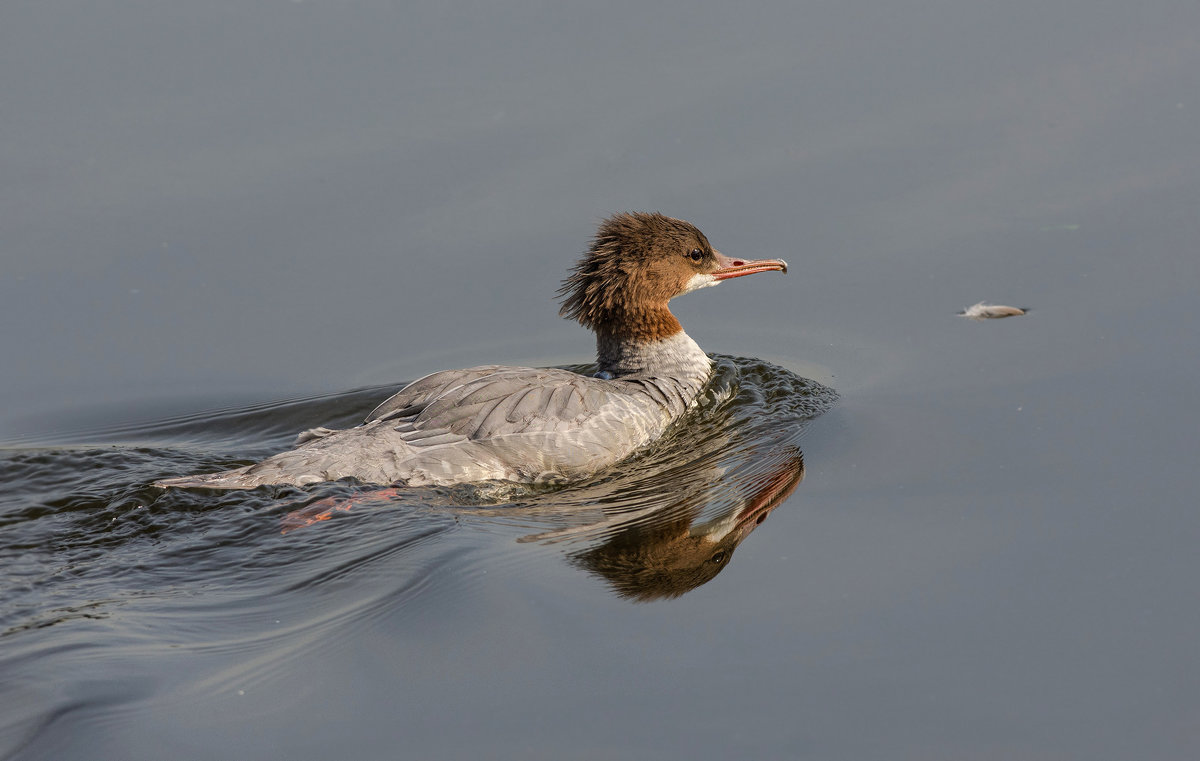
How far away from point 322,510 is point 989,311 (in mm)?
5405

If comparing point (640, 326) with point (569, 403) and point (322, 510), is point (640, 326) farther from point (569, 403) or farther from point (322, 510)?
point (322, 510)

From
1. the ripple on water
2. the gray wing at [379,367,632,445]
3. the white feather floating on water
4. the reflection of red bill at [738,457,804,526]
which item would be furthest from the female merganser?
the white feather floating on water

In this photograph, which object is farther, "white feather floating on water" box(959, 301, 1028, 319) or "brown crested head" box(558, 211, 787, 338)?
"brown crested head" box(558, 211, 787, 338)

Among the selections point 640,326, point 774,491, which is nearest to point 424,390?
point 640,326

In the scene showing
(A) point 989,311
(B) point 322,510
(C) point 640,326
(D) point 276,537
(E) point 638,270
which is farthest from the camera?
(C) point 640,326

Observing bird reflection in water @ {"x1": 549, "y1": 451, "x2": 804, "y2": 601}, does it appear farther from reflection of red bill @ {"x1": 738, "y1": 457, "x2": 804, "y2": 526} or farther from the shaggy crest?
the shaggy crest

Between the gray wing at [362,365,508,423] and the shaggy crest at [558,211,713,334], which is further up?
the shaggy crest at [558,211,713,334]

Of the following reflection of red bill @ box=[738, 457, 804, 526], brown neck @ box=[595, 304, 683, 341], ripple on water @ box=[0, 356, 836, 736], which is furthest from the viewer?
brown neck @ box=[595, 304, 683, 341]

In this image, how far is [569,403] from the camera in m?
9.06

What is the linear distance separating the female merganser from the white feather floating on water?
152 cm

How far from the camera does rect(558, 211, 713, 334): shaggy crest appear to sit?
10047 millimetres

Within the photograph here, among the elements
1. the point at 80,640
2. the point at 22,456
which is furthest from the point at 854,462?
the point at 22,456

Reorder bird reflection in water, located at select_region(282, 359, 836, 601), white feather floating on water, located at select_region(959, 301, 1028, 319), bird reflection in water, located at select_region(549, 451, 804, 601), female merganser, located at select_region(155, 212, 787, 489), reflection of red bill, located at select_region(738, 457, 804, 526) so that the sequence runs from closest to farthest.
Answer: bird reflection in water, located at select_region(549, 451, 804, 601) → bird reflection in water, located at select_region(282, 359, 836, 601) → reflection of red bill, located at select_region(738, 457, 804, 526) → female merganser, located at select_region(155, 212, 787, 489) → white feather floating on water, located at select_region(959, 301, 1028, 319)

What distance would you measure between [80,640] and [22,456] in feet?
9.19
